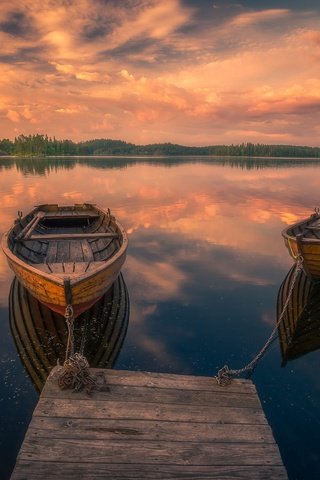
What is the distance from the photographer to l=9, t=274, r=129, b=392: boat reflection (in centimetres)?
804

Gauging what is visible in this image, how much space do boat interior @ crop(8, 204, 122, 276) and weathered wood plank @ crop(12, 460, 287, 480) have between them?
526cm

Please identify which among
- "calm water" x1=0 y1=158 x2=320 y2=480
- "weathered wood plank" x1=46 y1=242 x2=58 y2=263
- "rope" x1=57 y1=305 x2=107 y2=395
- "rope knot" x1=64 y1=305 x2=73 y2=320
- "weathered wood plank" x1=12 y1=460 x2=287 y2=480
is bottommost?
"calm water" x1=0 y1=158 x2=320 y2=480

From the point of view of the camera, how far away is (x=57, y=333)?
906cm

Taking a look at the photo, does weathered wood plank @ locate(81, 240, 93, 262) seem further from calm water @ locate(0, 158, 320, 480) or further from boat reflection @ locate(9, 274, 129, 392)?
calm water @ locate(0, 158, 320, 480)

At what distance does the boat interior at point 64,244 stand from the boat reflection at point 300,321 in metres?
6.01

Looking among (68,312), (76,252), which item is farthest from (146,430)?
(76,252)

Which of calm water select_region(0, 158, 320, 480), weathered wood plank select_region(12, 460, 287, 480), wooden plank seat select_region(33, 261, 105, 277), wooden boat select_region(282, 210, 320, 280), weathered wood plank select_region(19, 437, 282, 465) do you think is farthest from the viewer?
wooden boat select_region(282, 210, 320, 280)

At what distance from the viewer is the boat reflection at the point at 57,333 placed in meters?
8.04

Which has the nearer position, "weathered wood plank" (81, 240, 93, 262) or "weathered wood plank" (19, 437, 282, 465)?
"weathered wood plank" (19, 437, 282, 465)

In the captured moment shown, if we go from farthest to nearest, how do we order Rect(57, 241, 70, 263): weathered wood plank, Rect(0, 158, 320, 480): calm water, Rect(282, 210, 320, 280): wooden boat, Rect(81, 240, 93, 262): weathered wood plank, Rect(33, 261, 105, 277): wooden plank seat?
Rect(57, 241, 70, 263): weathered wood plank < Rect(81, 240, 93, 262): weathered wood plank < Rect(282, 210, 320, 280): wooden boat < Rect(33, 261, 105, 277): wooden plank seat < Rect(0, 158, 320, 480): calm water

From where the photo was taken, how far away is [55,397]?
546 cm

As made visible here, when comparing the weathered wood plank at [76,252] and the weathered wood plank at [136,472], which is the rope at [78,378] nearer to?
the weathered wood plank at [136,472]

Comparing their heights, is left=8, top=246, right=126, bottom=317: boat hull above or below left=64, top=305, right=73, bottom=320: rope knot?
above

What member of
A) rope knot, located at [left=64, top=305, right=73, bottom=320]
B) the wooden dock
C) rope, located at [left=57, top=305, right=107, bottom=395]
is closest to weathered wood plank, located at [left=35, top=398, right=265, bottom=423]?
the wooden dock
